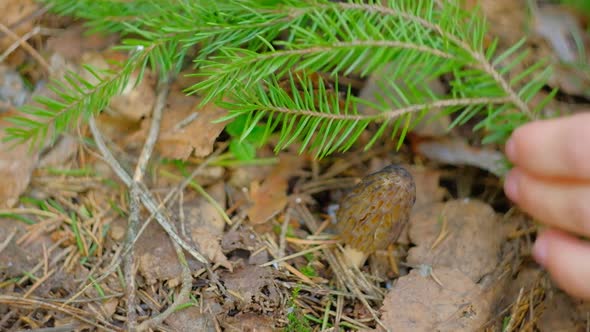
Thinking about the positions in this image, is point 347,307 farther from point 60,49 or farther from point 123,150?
point 60,49

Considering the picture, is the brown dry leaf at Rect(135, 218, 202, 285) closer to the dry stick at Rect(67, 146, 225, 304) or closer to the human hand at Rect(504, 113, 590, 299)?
the dry stick at Rect(67, 146, 225, 304)

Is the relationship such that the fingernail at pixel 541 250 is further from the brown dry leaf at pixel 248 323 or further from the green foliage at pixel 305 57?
the brown dry leaf at pixel 248 323

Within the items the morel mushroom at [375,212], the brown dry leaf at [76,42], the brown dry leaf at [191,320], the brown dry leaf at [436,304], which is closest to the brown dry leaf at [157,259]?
the brown dry leaf at [191,320]

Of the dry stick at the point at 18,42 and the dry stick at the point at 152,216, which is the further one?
the dry stick at the point at 18,42

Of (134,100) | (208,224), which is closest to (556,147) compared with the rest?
(208,224)

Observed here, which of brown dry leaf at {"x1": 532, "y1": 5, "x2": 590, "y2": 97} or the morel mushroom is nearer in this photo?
the morel mushroom

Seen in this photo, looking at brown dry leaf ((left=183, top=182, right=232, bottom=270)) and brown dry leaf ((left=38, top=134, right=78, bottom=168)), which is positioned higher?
brown dry leaf ((left=38, top=134, right=78, bottom=168))

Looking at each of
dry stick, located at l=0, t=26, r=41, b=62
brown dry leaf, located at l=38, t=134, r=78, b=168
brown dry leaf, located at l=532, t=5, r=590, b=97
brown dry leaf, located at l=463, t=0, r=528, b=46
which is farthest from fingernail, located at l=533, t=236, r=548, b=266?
dry stick, located at l=0, t=26, r=41, b=62
